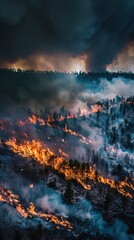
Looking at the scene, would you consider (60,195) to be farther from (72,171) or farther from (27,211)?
(27,211)

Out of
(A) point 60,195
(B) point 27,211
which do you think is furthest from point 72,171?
(B) point 27,211

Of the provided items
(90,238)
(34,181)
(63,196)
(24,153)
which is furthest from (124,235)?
(24,153)

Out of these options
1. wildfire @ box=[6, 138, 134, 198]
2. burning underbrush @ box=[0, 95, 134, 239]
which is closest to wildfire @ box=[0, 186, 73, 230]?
burning underbrush @ box=[0, 95, 134, 239]

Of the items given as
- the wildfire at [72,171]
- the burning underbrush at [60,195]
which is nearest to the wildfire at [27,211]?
the burning underbrush at [60,195]

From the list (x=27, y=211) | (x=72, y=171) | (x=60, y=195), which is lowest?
(x=60, y=195)

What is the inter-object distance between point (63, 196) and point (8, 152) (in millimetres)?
49438

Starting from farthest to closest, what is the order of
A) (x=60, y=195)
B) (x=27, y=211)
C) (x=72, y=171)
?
(x=72, y=171) < (x=60, y=195) < (x=27, y=211)

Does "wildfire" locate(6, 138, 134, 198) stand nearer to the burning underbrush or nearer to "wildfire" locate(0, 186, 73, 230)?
the burning underbrush

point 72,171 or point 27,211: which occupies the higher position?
point 72,171

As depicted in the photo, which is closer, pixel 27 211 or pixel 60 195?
pixel 27 211

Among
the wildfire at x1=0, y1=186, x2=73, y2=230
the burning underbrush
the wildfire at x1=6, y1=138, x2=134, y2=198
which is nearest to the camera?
the wildfire at x1=0, y1=186, x2=73, y2=230

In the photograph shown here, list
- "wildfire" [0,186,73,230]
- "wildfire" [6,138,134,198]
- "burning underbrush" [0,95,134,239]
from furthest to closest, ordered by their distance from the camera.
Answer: "wildfire" [6,138,134,198] → "burning underbrush" [0,95,134,239] → "wildfire" [0,186,73,230]

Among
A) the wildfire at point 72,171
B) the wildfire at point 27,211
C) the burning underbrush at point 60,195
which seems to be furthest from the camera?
the wildfire at point 72,171

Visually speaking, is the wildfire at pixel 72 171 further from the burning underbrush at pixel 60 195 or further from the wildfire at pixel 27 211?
the wildfire at pixel 27 211
